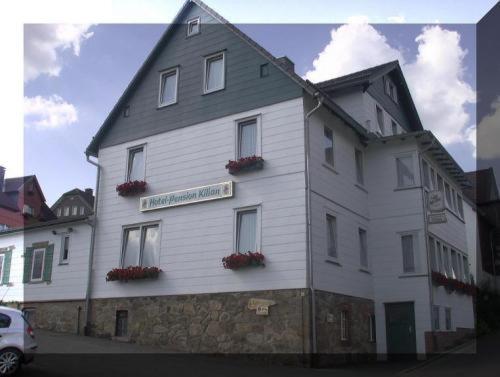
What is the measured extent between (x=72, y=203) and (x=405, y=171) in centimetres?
5285

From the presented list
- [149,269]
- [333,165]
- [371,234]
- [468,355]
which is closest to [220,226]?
[149,269]

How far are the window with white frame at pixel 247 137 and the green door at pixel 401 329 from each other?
775 centimetres

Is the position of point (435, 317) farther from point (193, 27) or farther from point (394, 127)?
point (193, 27)

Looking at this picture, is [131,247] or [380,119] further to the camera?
[380,119]

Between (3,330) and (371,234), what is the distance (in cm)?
1383

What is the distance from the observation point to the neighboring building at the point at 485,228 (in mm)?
35688

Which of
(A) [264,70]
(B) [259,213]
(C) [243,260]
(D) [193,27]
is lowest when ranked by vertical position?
(C) [243,260]

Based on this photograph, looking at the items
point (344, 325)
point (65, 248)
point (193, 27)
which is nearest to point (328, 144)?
point (344, 325)

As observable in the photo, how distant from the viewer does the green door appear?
809 inches

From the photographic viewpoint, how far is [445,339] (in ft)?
72.8

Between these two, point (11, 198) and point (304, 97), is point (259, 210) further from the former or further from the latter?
point (11, 198)

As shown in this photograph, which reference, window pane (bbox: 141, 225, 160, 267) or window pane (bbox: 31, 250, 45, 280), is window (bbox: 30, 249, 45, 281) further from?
window pane (bbox: 141, 225, 160, 267)

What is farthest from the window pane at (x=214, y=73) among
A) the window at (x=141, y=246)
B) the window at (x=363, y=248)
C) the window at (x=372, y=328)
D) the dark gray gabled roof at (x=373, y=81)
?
the window at (x=372, y=328)

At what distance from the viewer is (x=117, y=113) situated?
23.4m
